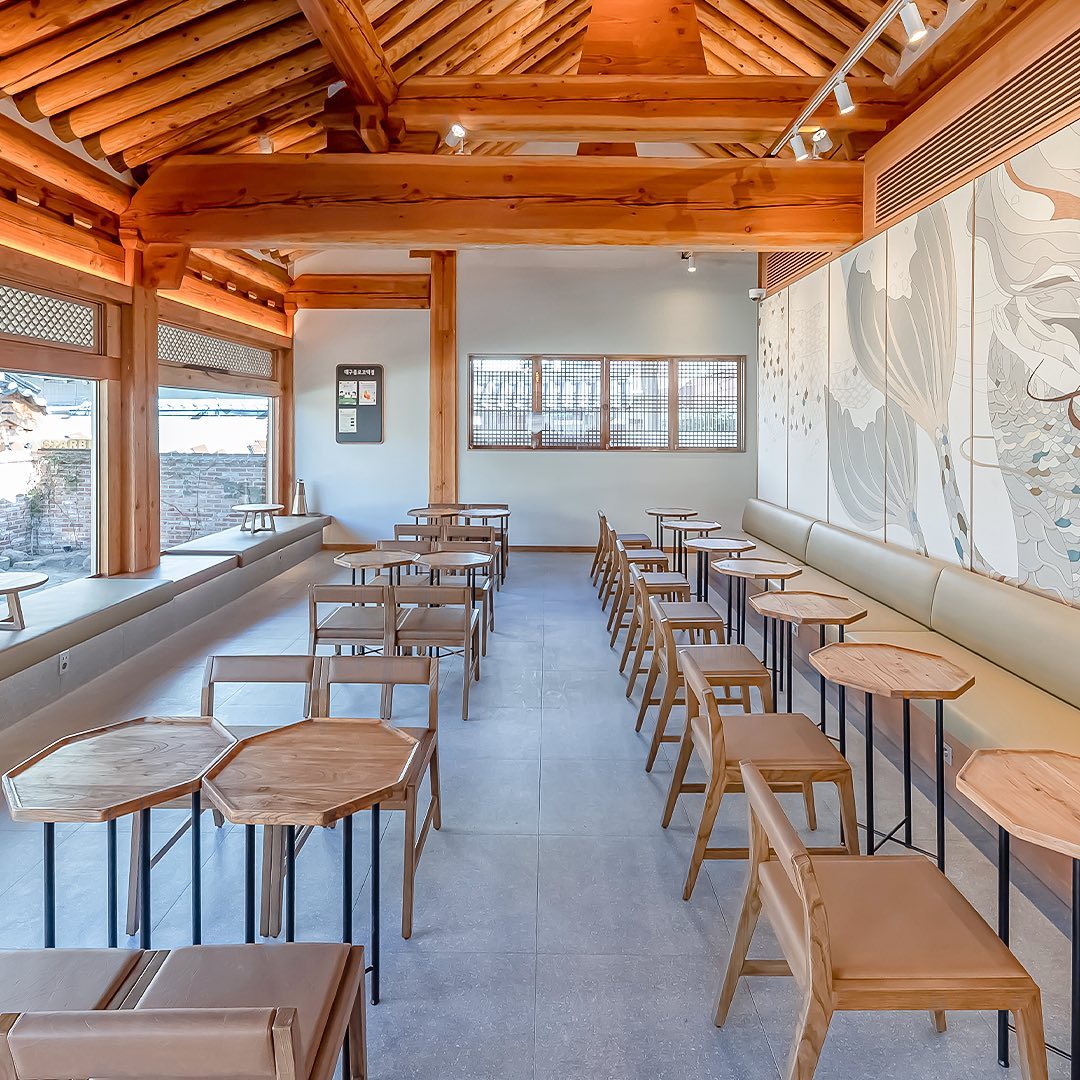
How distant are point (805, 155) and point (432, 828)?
473cm

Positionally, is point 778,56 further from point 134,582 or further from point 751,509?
point 134,582

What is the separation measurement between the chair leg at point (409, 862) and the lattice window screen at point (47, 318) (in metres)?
3.80

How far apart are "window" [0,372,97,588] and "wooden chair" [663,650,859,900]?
4.28 m

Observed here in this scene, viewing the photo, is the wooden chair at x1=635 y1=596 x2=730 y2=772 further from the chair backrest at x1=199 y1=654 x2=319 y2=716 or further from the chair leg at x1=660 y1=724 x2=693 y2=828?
the chair backrest at x1=199 y1=654 x2=319 y2=716

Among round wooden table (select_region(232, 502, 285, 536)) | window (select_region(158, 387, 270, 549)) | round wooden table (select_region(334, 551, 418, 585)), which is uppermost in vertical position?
window (select_region(158, 387, 270, 549))

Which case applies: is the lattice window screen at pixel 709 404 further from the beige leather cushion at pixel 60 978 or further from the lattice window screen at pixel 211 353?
the beige leather cushion at pixel 60 978

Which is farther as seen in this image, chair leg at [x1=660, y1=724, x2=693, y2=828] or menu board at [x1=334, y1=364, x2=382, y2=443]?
menu board at [x1=334, y1=364, x2=382, y2=443]

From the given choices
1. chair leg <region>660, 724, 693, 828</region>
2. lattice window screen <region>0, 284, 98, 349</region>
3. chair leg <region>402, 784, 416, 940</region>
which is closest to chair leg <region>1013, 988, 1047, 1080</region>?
chair leg <region>660, 724, 693, 828</region>

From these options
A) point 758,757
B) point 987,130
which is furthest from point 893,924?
point 987,130

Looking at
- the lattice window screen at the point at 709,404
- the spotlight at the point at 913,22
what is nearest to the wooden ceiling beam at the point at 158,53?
the spotlight at the point at 913,22

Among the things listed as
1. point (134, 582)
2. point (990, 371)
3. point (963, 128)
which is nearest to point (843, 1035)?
point (990, 371)

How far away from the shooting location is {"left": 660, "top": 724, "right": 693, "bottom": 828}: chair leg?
2641mm

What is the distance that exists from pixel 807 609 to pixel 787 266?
512 cm

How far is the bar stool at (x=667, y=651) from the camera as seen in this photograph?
121 inches
